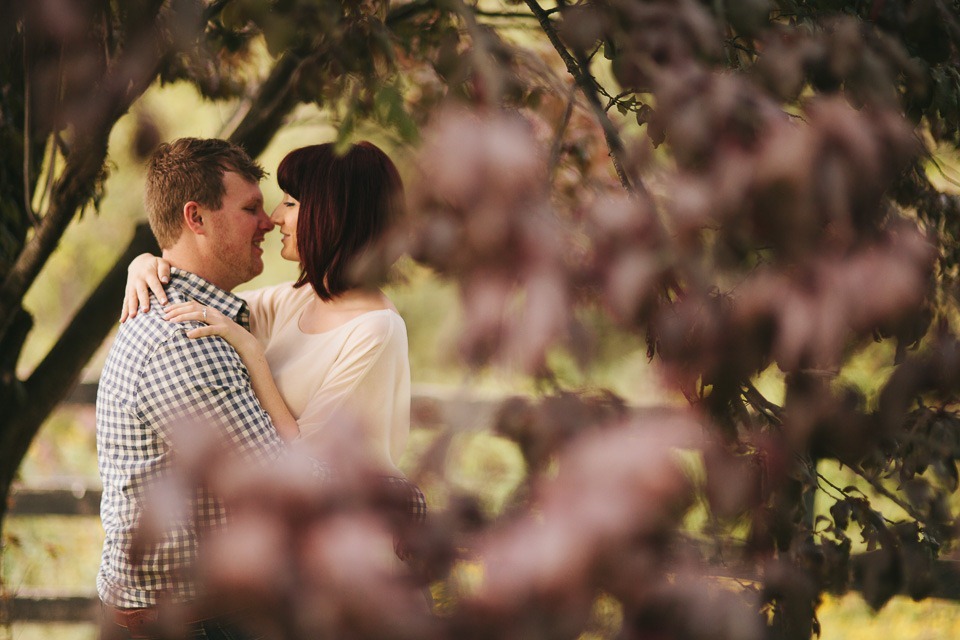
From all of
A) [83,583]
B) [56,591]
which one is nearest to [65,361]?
[56,591]

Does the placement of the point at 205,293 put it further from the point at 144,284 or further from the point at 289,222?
the point at 289,222

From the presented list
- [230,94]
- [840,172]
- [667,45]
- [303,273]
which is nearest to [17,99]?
[230,94]

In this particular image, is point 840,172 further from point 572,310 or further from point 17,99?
point 17,99

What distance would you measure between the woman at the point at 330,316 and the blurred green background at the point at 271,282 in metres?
0.13

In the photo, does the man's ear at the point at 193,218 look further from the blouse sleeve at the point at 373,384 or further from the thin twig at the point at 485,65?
the thin twig at the point at 485,65

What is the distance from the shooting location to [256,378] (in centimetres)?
183

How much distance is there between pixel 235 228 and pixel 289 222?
0.12 metres

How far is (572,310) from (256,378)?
3.93 ft

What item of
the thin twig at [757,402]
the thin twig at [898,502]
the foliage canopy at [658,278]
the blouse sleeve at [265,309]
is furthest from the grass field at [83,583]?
the foliage canopy at [658,278]

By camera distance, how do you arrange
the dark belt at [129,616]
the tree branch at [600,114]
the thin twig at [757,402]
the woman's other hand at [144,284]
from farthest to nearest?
the woman's other hand at [144,284] < the dark belt at [129,616] < the thin twig at [757,402] < the tree branch at [600,114]

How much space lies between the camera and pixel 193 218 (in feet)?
6.53

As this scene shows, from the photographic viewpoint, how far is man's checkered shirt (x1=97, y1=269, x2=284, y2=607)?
1656mm

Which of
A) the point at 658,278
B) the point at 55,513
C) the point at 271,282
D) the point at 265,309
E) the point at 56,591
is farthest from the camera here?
the point at 271,282

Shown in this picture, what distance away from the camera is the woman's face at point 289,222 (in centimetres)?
204
